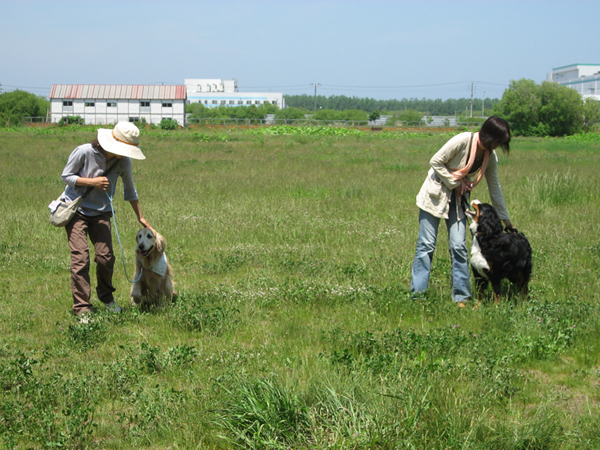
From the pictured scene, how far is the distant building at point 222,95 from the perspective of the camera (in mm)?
153875

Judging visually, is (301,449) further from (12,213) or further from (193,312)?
(12,213)

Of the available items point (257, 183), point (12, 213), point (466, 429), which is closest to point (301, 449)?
point (466, 429)

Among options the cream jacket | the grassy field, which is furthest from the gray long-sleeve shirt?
the cream jacket

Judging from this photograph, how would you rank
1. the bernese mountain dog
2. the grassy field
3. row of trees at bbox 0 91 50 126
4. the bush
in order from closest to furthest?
the grassy field, the bernese mountain dog, the bush, row of trees at bbox 0 91 50 126

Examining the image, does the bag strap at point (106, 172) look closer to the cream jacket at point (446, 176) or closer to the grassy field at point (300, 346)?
the grassy field at point (300, 346)

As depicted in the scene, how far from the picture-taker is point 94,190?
5.38m

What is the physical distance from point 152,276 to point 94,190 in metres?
1.14

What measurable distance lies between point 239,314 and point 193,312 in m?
0.49

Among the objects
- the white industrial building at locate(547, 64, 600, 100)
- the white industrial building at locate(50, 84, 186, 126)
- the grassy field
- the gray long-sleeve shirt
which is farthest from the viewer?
the white industrial building at locate(547, 64, 600, 100)

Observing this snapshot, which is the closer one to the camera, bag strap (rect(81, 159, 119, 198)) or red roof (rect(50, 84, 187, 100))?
bag strap (rect(81, 159, 119, 198))

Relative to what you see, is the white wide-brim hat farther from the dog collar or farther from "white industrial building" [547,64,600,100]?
"white industrial building" [547,64,600,100]

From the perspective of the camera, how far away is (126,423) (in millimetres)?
→ 3461

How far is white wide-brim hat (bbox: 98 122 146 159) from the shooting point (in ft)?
17.0

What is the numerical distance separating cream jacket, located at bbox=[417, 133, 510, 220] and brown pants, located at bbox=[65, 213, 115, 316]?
138 inches
